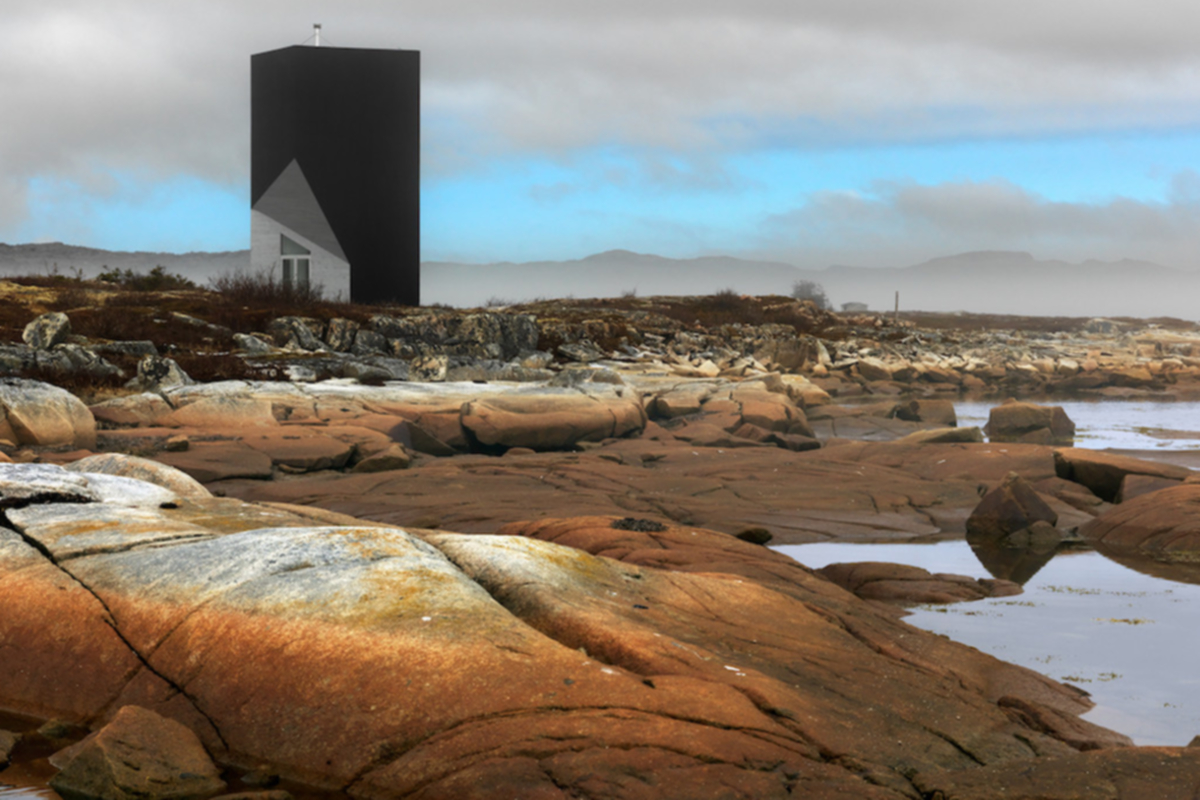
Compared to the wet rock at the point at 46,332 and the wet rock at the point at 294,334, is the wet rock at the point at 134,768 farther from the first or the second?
the wet rock at the point at 294,334

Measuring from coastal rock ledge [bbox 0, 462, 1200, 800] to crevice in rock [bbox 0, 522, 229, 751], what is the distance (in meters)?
0.01

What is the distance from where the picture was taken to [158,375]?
60.5 ft

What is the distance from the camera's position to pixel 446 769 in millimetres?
4527

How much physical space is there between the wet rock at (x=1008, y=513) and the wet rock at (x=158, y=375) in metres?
13.9

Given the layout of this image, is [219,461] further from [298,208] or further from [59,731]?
[298,208]

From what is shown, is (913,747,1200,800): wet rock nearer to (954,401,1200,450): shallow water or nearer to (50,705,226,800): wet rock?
(50,705,226,800): wet rock

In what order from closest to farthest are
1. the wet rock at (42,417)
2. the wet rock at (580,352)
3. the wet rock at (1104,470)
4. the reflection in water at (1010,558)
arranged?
the reflection in water at (1010,558)
the wet rock at (1104,470)
the wet rock at (42,417)
the wet rock at (580,352)

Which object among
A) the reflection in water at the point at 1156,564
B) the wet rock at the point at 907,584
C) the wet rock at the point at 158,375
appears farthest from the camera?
the wet rock at the point at 158,375

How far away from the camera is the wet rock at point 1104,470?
13.5 metres

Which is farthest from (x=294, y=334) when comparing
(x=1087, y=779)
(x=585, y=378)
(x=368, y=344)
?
(x=1087, y=779)

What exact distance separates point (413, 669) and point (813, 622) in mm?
2892

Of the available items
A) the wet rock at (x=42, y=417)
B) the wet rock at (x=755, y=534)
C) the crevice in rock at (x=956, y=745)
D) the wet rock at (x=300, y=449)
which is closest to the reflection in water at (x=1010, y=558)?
the wet rock at (x=755, y=534)

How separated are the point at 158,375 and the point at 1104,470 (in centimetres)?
1596

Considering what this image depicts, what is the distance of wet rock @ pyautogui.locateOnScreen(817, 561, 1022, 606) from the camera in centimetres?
864
